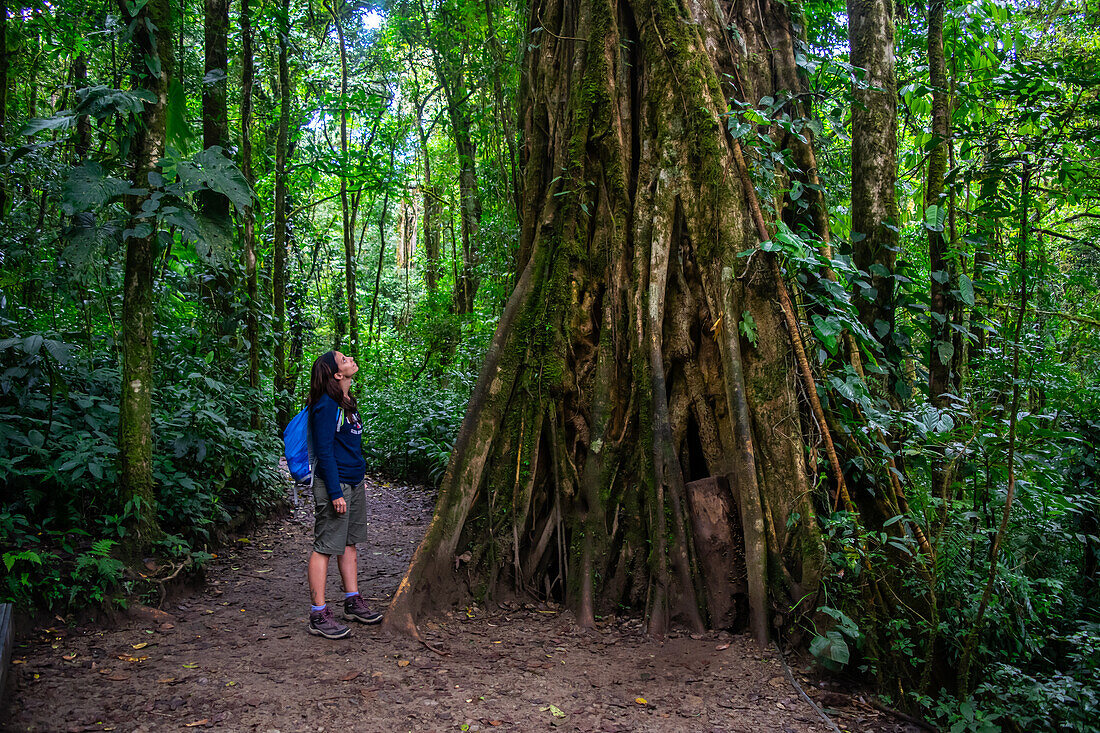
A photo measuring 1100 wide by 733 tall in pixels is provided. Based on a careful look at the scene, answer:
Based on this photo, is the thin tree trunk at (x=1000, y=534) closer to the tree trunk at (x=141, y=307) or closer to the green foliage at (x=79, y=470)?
the green foliage at (x=79, y=470)

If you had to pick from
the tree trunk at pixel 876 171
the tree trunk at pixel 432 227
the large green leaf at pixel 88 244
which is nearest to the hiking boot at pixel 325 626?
the large green leaf at pixel 88 244

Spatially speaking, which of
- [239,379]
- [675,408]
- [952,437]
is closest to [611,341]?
[675,408]

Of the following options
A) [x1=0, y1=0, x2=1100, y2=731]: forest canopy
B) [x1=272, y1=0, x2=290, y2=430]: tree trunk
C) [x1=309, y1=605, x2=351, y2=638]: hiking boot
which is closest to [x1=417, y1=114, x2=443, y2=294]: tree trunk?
[x1=272, y1=0, x2=290, y2=430]: tree trunk

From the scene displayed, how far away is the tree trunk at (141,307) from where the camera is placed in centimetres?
394

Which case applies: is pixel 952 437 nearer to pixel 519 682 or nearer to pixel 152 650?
pixel 519 682

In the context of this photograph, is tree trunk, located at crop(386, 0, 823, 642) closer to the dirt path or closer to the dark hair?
the dirt path

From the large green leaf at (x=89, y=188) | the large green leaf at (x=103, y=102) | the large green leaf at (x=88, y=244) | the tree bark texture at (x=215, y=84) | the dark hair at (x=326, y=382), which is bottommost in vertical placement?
the dark hair at (x=326, y=382)

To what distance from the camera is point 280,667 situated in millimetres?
3273

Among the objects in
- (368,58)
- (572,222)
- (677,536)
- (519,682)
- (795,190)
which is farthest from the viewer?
(368,58)

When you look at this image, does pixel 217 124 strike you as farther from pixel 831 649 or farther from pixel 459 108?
pixel 831 649

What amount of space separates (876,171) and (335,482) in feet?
13.7

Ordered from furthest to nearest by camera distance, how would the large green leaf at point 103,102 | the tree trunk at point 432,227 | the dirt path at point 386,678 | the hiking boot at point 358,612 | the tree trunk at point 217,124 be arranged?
the tree trunk at point 432,227 → the tree trunk at point 217,124 → the hiking boot at point 358,612 → the large green leaf at point 103,102 → the dirt path at point 386,678

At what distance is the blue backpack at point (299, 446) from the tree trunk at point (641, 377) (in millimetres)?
854

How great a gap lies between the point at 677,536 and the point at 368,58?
38.9 ft
